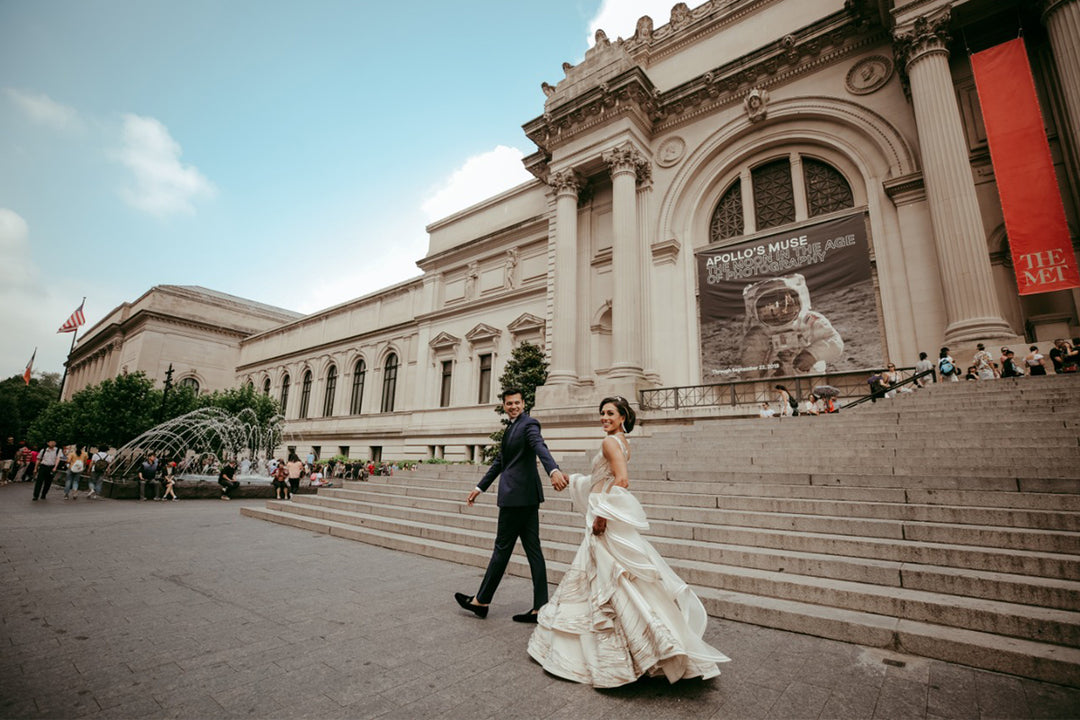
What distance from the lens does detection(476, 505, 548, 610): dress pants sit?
403 centimetres

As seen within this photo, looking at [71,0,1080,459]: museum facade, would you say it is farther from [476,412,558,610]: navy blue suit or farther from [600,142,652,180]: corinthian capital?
[476,412,558,610]: navy blue suit

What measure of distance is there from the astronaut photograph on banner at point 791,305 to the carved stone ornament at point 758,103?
4296 millimetres

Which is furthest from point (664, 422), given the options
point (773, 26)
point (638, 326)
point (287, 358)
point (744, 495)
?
point (287, 358)

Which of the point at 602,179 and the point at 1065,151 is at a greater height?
the point at 602,179

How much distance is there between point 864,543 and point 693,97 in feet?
56.9

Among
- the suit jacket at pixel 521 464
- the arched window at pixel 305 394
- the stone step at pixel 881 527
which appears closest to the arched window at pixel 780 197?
the stone step at pixel 881 527

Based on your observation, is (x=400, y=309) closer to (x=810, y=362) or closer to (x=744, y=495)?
(x=810, y=362)

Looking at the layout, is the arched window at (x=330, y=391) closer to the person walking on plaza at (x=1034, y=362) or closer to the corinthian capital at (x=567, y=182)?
the corinthian capital at (x=567, y=182)

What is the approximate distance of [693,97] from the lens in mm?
17484

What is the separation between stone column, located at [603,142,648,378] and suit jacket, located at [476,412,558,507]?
1123cm

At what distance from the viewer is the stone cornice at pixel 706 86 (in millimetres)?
14859

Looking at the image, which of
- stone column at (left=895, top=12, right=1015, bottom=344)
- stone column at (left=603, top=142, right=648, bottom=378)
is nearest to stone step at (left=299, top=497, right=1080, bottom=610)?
stone column at (left=603, top=142, right=648, bottom=378)

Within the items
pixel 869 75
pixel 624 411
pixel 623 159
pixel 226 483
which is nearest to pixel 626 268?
pixel 623 159

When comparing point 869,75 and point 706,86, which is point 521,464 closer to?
point 869,75
